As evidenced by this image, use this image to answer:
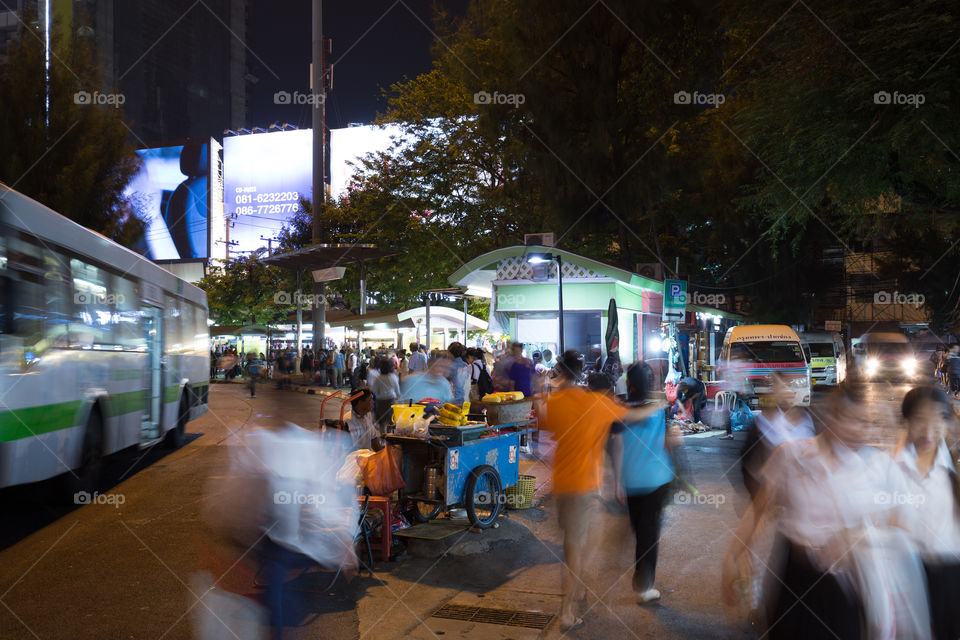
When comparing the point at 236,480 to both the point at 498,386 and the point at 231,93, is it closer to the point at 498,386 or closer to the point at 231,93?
the point at 498,386

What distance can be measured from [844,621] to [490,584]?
10.8 ft

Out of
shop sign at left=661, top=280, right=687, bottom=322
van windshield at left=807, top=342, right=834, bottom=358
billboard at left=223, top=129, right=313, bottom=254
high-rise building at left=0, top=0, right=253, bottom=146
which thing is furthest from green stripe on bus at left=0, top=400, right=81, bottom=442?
high-rise building at left=0, top=0, right=253, bottom=146

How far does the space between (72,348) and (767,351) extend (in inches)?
632

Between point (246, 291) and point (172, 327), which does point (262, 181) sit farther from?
point (172, 327)

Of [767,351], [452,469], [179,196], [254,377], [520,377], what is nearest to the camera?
[254,377]

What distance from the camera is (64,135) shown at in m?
18.8

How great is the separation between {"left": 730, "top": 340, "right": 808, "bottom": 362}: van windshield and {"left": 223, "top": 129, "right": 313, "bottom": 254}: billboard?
126 feet

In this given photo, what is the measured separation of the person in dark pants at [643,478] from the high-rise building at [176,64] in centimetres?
6707

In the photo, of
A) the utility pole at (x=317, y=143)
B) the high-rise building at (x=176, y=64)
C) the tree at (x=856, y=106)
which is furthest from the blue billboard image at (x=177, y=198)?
the tree at (x=856, y=106)

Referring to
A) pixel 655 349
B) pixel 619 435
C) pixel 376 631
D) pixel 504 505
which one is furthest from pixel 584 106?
pixel 376 631

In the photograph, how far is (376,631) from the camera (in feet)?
16.0

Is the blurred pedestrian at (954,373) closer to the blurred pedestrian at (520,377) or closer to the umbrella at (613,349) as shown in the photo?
the umbrella at (613,349)

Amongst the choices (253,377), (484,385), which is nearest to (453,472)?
(253,377)

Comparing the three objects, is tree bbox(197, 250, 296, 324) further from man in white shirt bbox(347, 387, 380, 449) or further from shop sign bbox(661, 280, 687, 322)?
man in white shirt bbox(347, 387, 380, 449)
